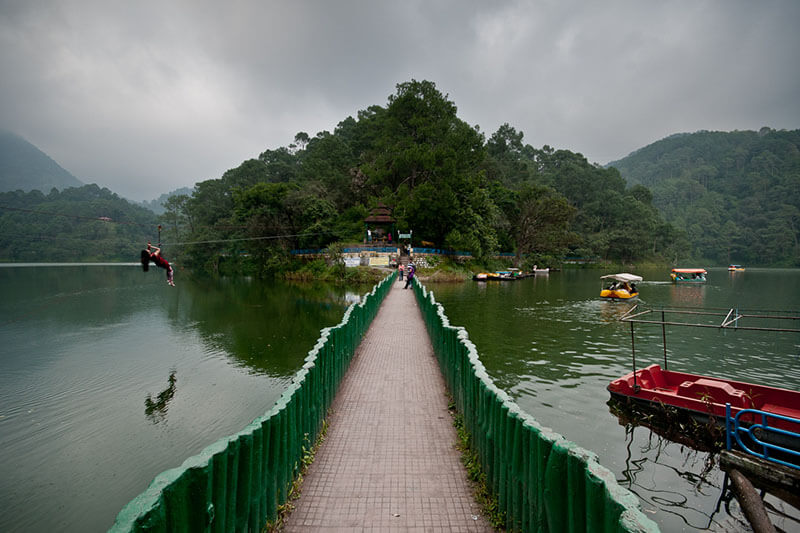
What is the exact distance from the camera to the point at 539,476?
3258mm

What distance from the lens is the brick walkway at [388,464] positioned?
4.14 metres

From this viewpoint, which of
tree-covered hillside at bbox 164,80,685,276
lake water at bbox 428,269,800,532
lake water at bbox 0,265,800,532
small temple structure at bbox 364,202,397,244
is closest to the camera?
lake water at bbox 428,269,800,532

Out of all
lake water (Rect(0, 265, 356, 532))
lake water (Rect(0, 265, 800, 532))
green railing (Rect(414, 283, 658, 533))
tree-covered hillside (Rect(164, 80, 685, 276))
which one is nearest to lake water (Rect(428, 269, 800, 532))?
lake water (Rect(0, 265, 800, 532))

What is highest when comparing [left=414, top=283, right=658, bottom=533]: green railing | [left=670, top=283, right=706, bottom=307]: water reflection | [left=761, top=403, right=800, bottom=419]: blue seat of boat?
[left=414, top=283, right=658, bottom=533]: green railing

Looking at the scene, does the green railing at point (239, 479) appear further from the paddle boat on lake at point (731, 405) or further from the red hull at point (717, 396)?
the red hull at point (717, 396)

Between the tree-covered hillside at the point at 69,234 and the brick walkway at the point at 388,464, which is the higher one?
the tree-covered hillside at the point at 69,234

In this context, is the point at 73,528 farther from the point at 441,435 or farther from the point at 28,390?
the point at 28,390

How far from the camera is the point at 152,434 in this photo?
30.6 ft

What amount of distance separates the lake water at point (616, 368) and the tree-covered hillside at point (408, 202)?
2101 cm

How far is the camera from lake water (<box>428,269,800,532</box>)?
22.8 feet

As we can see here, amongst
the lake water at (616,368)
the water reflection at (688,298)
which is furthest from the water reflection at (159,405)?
the water reflection at (688,298)

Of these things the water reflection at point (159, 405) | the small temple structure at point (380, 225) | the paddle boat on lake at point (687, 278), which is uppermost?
the small temple structure at point (380, 225)

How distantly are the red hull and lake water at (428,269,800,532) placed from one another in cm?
83

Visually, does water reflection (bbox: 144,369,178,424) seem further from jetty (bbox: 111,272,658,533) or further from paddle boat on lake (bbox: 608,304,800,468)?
paddle boat on lake (bbox: 608,304,800,468)
